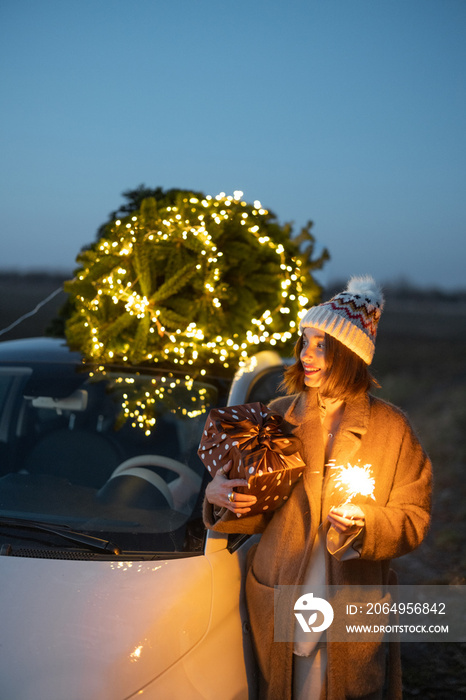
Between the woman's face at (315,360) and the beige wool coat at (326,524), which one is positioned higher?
the woman's face at (315,360)

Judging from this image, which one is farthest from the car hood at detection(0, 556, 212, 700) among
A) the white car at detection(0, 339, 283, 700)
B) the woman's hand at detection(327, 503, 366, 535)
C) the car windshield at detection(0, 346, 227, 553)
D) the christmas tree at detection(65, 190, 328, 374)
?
the christmas tree at detection(65, 190, 328, 374)

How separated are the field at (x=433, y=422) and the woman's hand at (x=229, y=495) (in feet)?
2.89

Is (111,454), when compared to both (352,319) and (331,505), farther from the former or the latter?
(352,319)

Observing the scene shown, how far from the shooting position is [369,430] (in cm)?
225

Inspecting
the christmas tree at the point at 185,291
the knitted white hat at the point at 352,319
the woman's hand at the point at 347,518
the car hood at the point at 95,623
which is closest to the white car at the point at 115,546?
the car hood at the point at 95,623

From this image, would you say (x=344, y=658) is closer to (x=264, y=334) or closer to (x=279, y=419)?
(x=279, y=419)

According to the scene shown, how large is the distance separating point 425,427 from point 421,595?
6.39 meters

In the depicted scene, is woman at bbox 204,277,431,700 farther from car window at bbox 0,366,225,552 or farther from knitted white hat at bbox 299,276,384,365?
car window at bbox 0,366,225,552

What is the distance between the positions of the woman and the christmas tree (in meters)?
1.04

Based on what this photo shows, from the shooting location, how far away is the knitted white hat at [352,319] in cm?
224

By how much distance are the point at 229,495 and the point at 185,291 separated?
4.80ft

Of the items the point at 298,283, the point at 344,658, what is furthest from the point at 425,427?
the point at 344,658

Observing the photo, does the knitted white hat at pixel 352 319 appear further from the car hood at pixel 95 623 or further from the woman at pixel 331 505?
the car hood at pixel 95 623

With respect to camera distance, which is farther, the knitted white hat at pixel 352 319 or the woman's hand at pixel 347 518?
the knitted white hat at pixel 352 319
